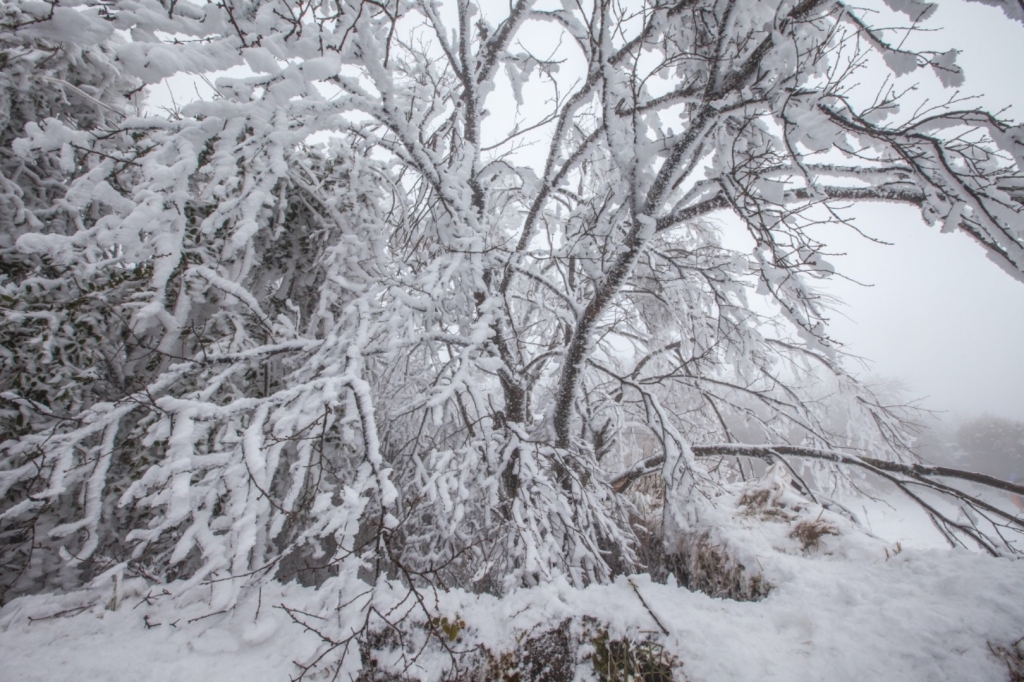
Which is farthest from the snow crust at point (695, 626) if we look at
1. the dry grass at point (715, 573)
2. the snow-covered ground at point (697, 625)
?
the dry grass at point (715, 573)

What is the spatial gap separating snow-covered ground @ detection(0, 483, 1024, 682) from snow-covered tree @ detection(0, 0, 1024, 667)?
24cm

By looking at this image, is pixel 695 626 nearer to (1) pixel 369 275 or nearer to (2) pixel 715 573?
(2) pixel 715 573

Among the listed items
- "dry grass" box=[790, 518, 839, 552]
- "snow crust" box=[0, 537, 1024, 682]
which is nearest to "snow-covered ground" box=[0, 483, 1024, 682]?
"snow crust" box=[0, 537, 1024, 682]

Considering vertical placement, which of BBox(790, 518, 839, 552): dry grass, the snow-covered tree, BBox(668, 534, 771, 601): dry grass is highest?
the snow-covered tree

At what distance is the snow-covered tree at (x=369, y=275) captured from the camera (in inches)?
67.6

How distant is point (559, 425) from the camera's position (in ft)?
11.7

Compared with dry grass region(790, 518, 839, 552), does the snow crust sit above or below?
below

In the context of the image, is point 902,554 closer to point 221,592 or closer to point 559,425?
point 559,425

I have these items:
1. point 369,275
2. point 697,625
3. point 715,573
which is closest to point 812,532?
point 715,573

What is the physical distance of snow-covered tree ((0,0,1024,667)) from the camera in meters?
1.72

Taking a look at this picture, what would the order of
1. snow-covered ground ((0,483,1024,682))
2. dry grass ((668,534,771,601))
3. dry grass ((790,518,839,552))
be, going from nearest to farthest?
snow-covered ground ((0,483,1024,682))
dry grass ((668,534,771,601))
dry grass ((790,518,839,552))

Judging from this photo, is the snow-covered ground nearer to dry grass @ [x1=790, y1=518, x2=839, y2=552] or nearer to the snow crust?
the snow crust

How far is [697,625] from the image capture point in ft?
→ 6.14

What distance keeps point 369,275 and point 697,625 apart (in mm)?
3636
